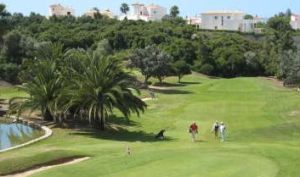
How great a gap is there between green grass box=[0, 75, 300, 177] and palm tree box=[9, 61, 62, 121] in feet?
13.3

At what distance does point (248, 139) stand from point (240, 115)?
1635 centimetres

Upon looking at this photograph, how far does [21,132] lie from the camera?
4316 centimetres

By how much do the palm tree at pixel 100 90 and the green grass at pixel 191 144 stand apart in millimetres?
1792

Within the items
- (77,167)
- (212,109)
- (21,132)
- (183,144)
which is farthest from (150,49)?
(77,167)

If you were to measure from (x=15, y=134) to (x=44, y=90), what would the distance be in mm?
5209

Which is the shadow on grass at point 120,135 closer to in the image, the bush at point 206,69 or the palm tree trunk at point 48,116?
the palm tree trunk at point 48,116

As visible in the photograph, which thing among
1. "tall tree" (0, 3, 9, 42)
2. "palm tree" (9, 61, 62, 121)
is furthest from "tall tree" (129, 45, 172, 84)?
"palm tree" (9, 61, 62, 121)

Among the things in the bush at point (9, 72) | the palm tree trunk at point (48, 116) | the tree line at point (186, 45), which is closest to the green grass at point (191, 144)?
the palm tree trunk at point (48, 116)

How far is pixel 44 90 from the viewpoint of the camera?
152 feet

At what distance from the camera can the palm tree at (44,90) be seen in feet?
153

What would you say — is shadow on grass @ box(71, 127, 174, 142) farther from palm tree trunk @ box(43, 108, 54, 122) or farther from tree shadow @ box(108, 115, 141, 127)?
palm tree trunk @ box(43, 108, 54, 122)

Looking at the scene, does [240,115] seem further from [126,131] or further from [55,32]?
[55,32]

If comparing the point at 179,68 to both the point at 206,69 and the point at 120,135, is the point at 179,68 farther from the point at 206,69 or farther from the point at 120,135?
the point at 120,135

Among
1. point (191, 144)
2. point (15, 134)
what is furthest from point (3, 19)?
point (191, 144)
